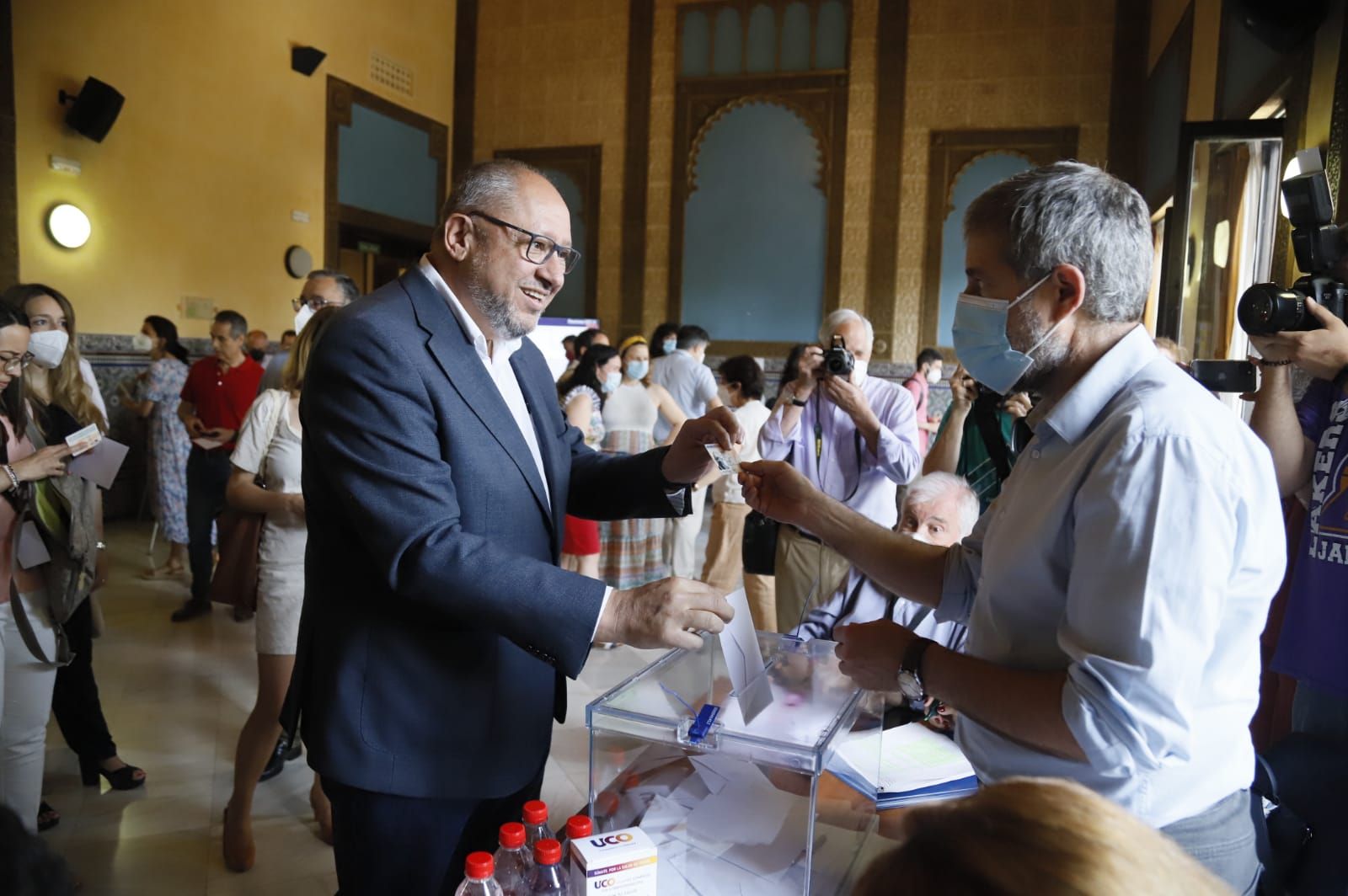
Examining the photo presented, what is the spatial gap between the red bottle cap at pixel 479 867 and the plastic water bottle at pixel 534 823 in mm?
106

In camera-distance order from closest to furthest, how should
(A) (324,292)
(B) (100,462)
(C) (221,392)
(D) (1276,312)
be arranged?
(D) (1276,312) → (B) (100,462) → (A) (324,292) → (C) (221,392)

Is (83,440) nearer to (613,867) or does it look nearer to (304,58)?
(613,867)

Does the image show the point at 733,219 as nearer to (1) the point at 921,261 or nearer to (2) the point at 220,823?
(1) the point at 921,261

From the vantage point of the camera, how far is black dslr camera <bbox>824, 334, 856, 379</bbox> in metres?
3.12

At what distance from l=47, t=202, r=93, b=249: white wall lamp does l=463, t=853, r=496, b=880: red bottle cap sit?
7331 millimetres

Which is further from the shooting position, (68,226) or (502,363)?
(68,226)

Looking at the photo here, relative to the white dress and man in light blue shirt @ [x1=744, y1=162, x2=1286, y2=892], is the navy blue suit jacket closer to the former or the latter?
man in light blue shirt @ [x1=744, y1=162, x2=1286, y2=892]

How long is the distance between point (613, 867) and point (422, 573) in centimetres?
46

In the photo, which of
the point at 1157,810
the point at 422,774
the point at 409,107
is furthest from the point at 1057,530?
the point at 409,107

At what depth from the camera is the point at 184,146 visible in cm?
772

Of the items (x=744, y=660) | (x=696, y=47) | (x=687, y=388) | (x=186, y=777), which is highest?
(x=696, y=47)

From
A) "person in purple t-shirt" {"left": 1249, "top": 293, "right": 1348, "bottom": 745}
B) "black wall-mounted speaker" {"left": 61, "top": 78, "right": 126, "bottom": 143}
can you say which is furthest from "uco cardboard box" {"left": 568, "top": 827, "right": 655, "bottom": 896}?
"black wall-mounted speaker" {"left": 61, "top": 78, "right": 126, "bottom": 143}

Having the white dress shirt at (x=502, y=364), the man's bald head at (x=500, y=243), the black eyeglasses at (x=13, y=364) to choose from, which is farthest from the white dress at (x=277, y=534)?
the man's bald head at (x=500, y=243)

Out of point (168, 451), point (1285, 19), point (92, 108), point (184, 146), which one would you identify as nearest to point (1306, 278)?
point (1285, 19)
